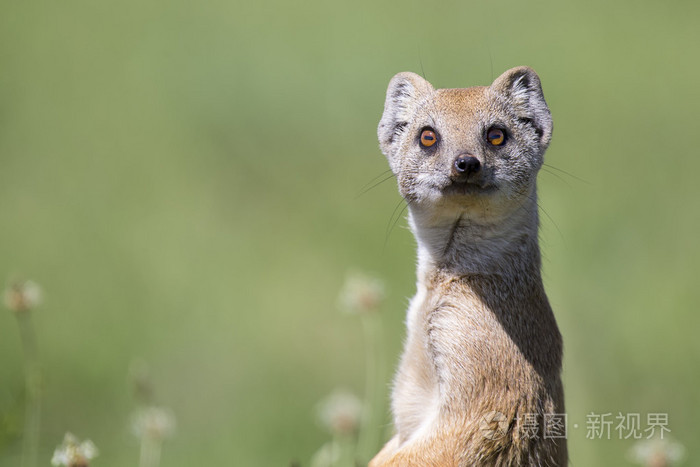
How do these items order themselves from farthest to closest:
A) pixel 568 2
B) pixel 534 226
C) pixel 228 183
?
pixel 568 2
pixel 228 183
pixel 534 226

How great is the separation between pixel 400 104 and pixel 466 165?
1.00 meters

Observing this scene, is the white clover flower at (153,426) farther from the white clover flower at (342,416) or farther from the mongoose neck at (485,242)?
the mongoose neck at (485,242)

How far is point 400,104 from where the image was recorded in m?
6.12

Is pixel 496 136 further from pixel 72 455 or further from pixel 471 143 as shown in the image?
pixel 72 455

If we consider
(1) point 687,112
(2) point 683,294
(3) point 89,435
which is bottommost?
(3) point 89,435

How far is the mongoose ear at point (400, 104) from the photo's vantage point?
6004mm

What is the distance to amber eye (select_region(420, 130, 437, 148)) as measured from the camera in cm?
565

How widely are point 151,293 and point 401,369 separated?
5.26m

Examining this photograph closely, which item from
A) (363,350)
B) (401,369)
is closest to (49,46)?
(363,350)

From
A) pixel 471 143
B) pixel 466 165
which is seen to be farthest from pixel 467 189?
pixel 471 143

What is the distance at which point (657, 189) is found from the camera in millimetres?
11609

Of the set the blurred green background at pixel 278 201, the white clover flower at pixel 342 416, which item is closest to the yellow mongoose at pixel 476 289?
the white clover flower at pixel 342 416

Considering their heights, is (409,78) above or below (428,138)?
above

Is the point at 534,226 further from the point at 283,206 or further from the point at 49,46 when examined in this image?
the point at 49,46
